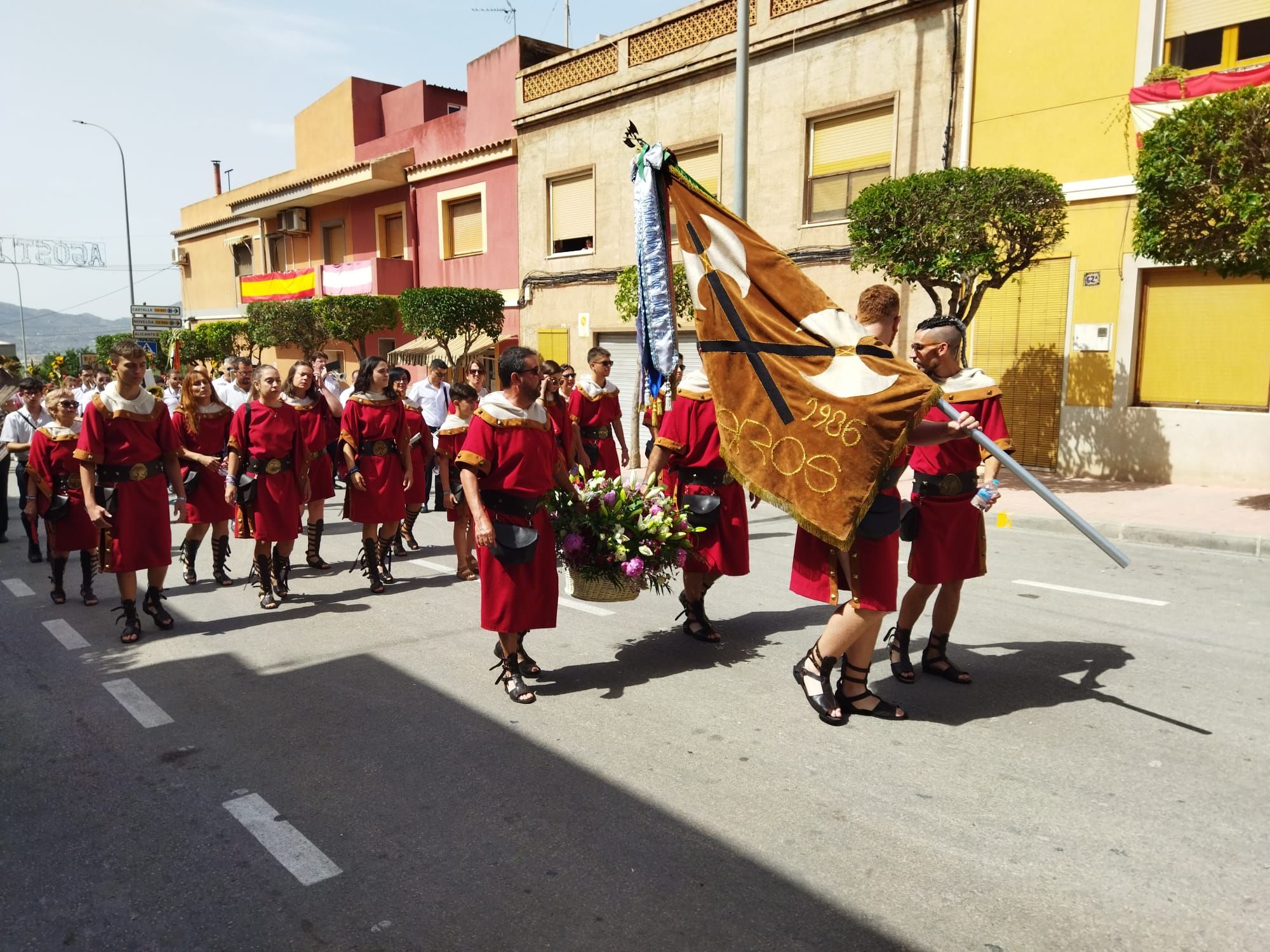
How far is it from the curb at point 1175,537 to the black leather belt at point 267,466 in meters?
7.08

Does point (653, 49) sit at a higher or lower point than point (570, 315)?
higher

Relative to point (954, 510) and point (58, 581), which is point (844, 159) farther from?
point (58, 581)

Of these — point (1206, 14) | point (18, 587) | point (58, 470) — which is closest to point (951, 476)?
point (58, 470)

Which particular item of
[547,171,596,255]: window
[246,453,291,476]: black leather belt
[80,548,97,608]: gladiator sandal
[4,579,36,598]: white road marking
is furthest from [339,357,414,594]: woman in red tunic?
[547,171,596,255]: window

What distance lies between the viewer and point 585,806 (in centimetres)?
377

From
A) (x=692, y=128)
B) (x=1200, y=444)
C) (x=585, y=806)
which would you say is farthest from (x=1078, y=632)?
(x=692, y=128)

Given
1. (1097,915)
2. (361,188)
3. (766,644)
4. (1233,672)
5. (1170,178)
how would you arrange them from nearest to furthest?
(1097,915), (1233,672), (766,644), (1170,178), (361,188)

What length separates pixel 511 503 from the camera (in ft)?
16.5

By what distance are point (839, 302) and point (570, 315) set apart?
7.38m

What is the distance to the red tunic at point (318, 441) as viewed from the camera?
7645 millimetres

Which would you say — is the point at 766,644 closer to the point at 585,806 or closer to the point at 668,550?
the point at 668,550

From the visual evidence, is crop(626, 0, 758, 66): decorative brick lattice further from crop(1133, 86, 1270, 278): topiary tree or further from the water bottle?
the water bottle

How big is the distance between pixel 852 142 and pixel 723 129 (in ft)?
9.36

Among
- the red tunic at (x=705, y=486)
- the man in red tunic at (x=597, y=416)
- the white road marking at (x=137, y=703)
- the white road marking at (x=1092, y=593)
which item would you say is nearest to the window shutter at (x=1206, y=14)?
the white road marking at (x=1092, y=593)
